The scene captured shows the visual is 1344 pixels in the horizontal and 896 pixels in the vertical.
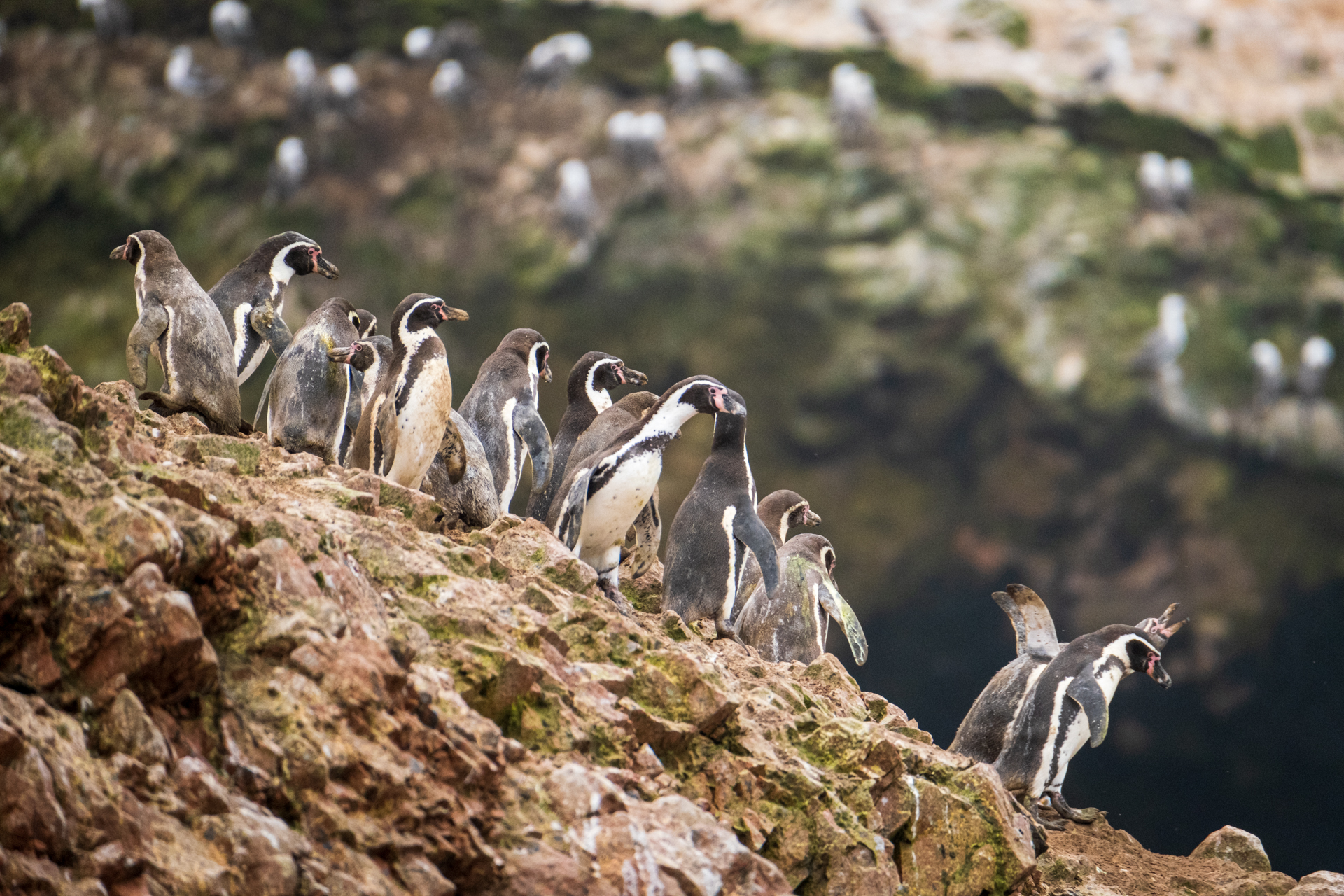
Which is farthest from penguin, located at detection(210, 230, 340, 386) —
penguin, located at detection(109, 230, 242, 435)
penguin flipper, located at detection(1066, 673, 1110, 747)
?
penguin flipper, located at detection(1066, 673, 1110, 747)

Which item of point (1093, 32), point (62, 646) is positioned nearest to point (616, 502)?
point (62, 646)

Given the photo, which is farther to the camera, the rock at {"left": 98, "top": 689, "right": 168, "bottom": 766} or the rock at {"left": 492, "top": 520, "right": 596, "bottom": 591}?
the rock at {"left": 492, "top": 520, "right": 596, "bottom": 591}

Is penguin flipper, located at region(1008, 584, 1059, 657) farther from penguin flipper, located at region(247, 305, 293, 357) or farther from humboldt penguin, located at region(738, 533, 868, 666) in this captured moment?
penguin flipper, located at region(247, 305, 293, 357)

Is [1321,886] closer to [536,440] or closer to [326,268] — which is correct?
[536,440]

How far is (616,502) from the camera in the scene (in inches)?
223

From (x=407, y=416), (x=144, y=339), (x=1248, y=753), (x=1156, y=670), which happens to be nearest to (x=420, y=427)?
(x=407, y=416)

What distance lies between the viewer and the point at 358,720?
10.2ft

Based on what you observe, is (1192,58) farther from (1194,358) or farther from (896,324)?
(896,324)

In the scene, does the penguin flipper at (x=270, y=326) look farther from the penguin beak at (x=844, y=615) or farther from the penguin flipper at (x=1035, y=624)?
the penguin flipper at (x=1035, y=624)

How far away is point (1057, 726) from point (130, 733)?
202 inches

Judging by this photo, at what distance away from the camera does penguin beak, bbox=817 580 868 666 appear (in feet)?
19.9

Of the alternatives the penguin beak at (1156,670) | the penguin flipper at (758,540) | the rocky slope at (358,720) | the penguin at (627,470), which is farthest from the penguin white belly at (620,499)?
the penguin beak at (1156,670)

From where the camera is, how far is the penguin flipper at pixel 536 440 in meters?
6.94

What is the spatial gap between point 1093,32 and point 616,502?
14.4m
